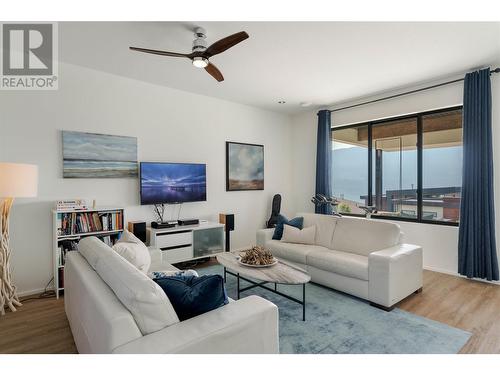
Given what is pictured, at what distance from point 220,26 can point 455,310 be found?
3.48m

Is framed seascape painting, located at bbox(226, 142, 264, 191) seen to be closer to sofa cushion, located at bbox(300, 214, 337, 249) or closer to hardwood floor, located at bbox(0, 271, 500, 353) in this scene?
sofa cushion, located at bbox(300, 214, 337, 249)

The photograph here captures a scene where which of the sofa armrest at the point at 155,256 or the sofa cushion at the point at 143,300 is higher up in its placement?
the sofa cushion at the point at 143,300

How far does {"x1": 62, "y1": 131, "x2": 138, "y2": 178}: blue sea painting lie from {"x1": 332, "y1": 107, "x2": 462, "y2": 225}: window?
12.0 ft

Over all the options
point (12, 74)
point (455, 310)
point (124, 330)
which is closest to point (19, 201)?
point (12, 74)

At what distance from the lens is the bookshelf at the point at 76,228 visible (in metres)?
2.98

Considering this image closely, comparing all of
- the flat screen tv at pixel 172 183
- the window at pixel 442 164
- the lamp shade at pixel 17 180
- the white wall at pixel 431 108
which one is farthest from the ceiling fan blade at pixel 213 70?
the window at pixel 442 164

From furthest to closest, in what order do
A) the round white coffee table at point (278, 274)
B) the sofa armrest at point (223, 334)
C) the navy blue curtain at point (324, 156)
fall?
the navy blue curtain at point (324, 156) < the round white coffee table at point (278, 274) < the sofa armrest at point (223, 334)

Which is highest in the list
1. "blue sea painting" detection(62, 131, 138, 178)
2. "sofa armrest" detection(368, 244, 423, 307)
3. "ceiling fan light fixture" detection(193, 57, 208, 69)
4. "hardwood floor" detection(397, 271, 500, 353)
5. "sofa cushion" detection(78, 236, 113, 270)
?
"ceiling fan light fixture" detection(193, 57, 208, 69)

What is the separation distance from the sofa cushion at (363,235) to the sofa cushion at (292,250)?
284mm

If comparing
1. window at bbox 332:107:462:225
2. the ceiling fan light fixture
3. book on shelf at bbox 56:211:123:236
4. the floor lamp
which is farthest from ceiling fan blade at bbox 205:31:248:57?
window at bbox 332:107:462:225

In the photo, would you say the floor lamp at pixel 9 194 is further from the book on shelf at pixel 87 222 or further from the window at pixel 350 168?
the window at pixel 350 168

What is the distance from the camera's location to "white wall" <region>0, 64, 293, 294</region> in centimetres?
305

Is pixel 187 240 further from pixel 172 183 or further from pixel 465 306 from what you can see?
pixel 465 306
